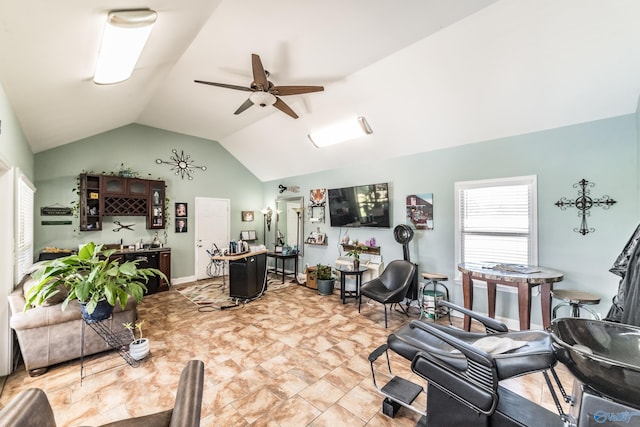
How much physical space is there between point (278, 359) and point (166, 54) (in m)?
3.47

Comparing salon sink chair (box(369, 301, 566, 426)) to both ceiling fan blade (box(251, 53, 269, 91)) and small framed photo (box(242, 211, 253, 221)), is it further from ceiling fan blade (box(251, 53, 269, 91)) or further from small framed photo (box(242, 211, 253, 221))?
small framed photo (box(242, 211, 253, 221))

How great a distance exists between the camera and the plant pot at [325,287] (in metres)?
5.05

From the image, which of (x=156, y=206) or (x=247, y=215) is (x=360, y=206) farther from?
(x=156, y=206)

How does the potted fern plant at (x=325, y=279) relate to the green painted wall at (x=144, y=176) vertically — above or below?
below

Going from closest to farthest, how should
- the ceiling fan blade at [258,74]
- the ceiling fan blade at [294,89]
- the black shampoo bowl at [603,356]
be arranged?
the black shampoo bowl at [603,356] < the ceiling fan blade at [258,74] < the ceiling fan blade at [294,89]

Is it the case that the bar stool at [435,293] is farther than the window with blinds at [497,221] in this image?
Yes

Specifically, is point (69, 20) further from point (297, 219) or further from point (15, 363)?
point (297, 219)

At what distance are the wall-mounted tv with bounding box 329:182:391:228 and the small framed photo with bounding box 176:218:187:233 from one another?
3408mm

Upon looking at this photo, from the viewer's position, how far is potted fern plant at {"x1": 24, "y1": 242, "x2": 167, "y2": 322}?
7.26ft

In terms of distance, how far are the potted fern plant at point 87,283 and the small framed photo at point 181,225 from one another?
11.4 feet

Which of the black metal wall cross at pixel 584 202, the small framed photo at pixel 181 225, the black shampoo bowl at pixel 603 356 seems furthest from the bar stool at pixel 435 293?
the small framed photo at pixel 181 225

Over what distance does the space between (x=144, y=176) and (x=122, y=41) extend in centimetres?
418

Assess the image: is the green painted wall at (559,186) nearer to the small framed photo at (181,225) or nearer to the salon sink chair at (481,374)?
the salon sink chair at (481,374)

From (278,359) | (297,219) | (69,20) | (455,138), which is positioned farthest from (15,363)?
(455,138)
